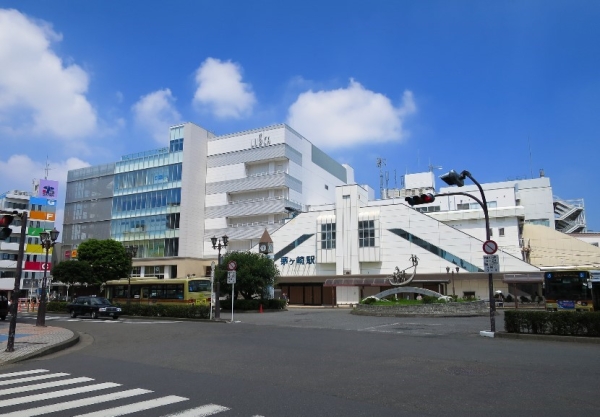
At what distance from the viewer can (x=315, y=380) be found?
8844mm

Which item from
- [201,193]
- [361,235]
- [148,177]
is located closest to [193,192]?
[201,193]

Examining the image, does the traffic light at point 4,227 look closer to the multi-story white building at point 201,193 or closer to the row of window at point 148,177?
the multi-story white building at point 201,193

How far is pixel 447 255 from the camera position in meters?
49.0

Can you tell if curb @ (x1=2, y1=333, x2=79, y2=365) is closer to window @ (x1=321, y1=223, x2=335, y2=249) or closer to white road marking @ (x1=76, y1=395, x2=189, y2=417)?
white road marking @ (x1=76, y1=395, x2=189, y2=417)

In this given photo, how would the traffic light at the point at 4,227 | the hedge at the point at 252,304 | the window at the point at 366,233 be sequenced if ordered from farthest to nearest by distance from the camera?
the window at the point at 366,233
the hedge at the point at 252,304
the traffic light at the point at 4,227

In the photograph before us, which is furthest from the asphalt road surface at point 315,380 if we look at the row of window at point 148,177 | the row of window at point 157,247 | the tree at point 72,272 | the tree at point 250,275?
the row of window at point 148,177

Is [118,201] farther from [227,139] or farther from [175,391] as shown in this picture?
[175,391]

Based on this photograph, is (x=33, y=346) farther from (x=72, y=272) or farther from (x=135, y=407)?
(x=72, y=272)

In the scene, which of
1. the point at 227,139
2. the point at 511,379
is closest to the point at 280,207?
the point at 227,139

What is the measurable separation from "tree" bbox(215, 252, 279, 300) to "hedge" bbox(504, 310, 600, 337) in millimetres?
25421

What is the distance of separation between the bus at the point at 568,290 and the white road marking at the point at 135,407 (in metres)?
27.6

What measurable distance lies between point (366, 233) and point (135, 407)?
47717 millimetres

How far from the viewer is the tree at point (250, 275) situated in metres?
39.1

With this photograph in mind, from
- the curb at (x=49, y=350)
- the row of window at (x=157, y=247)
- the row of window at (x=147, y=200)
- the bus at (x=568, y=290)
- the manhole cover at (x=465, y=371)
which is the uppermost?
the row of window at (x=147, y=200)
